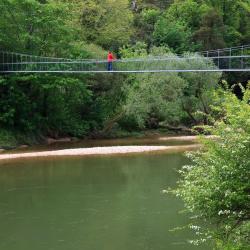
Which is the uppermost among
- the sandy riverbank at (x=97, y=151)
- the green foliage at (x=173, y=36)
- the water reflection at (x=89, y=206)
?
the green foliage at (x=173, y=36)

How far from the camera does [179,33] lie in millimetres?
51469

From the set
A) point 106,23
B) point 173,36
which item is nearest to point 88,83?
point 106,23

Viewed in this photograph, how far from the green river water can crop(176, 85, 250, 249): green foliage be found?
11.7 feet

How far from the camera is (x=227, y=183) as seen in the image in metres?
7.02

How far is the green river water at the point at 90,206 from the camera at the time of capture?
1184 cm

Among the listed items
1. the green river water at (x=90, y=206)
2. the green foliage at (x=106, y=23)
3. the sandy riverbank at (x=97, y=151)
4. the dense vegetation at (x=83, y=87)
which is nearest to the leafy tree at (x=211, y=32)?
the dense vegetation at (x=83, y=87)

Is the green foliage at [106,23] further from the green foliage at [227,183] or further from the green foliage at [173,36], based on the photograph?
the green foliage at [227,183]

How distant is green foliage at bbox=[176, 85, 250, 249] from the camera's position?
7.01 metres

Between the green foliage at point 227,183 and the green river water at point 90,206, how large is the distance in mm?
3576

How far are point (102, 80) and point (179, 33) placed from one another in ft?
53.1

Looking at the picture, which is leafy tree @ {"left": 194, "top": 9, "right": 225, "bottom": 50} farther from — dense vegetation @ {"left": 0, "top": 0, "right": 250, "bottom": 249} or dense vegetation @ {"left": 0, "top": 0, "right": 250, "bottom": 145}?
dense vegetation @ {"left": 0, "top": 0, "right": 250, "bottom": 249}

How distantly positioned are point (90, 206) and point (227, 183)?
356 inches

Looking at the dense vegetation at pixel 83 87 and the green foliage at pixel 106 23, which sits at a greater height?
the green foliage at pixel 106 23

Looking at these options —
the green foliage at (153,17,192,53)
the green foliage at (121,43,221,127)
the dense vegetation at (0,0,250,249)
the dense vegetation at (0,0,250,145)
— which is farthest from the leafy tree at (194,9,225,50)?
the green foliage at (121,43,221,127)
